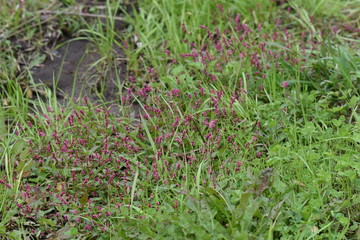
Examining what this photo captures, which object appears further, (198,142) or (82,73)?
(82,73)

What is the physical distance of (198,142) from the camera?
3.36 meters

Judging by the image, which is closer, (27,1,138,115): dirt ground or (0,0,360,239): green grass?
(0,0,360,239): green grass

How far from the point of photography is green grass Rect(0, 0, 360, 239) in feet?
9.03

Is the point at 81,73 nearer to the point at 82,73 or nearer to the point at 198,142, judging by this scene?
the point at 82,73

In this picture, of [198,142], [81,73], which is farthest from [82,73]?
[198,142]

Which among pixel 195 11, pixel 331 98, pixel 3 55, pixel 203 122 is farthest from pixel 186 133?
pixel 3 55

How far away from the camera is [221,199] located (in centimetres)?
274

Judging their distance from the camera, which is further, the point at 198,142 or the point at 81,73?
the point at 81,73

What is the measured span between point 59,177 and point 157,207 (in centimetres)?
70

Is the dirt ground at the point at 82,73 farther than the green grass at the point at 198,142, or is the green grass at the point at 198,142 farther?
the dirt ground at the point at 82,73

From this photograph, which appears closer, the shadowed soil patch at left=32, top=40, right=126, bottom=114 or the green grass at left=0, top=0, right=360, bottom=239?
the green grass at left=0, top=0, right=360, bottom=239

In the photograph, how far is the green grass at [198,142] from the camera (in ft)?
9.03

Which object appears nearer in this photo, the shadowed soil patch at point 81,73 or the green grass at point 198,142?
the green grass at point 198,142

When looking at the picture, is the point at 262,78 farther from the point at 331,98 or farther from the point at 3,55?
the point at 3,55
